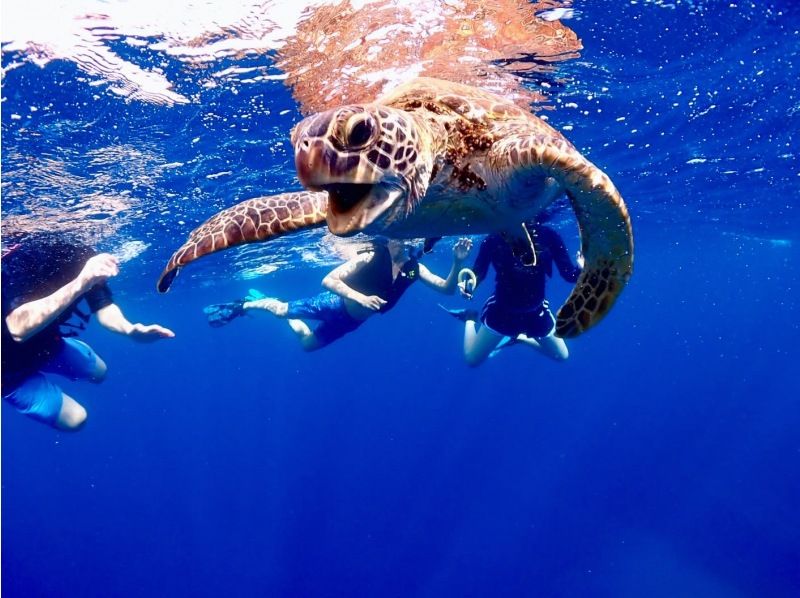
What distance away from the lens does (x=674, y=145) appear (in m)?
11.2

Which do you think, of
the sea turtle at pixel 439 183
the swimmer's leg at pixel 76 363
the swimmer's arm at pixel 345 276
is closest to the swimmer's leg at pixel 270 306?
the swimmer's arm at pixel 345 276

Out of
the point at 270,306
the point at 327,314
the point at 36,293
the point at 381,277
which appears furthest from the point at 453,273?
the point at 36,293

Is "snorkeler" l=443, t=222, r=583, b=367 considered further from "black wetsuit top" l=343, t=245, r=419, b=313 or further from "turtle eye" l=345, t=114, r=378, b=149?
"turtle eye" l=345, t=114, r=378, b=149

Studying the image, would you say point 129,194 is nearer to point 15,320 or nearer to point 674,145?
point 15,320

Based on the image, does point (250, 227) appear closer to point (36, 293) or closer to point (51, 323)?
point (51, 323)

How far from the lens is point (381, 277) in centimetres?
865

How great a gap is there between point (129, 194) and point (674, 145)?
11883 mm

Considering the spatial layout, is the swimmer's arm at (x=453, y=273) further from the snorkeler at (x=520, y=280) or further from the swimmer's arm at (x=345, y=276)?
the swimmer's arm at (x=345, y=276)

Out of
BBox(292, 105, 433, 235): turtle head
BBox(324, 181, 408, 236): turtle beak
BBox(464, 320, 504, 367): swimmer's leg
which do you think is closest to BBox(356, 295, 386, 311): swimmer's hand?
BBox(464, 320, 504, 367): swimmer's leg

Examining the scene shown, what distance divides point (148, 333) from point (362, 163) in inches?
211

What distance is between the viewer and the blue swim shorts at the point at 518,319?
8.37 m

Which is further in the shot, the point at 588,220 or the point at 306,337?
the point at 306,337

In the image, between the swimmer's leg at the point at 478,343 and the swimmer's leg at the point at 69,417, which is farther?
the swimmer's leg at the point at 478,343

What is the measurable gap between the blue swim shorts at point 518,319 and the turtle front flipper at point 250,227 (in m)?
5.20
